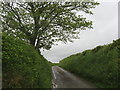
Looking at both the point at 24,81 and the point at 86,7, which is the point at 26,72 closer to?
the point at 24,81

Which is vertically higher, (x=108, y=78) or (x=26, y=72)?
(x=26, y=72)

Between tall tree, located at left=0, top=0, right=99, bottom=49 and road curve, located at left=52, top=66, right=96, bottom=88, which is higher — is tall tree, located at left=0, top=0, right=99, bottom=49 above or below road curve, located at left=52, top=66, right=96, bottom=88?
above

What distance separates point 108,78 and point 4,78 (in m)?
7.87

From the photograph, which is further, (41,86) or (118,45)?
(118,45)

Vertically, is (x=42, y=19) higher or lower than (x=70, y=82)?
higher

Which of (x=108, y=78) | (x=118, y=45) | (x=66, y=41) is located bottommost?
(x=108, y=78)

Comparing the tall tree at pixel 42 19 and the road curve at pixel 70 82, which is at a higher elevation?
the tall tree at pixel 42 19

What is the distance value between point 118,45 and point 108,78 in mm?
4327

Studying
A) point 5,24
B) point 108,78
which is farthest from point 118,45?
point 5,24

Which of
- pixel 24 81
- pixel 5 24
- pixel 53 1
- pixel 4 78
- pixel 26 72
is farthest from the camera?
pixel 5 24

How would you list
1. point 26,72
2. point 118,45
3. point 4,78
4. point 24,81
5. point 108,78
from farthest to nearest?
point 118,45, point 108,78, point 26,72, point 24,81, point 4,78

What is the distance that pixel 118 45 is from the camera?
447 inches

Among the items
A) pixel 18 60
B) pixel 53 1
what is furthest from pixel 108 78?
pixel 53 1

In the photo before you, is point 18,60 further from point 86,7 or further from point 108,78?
point 86,7
